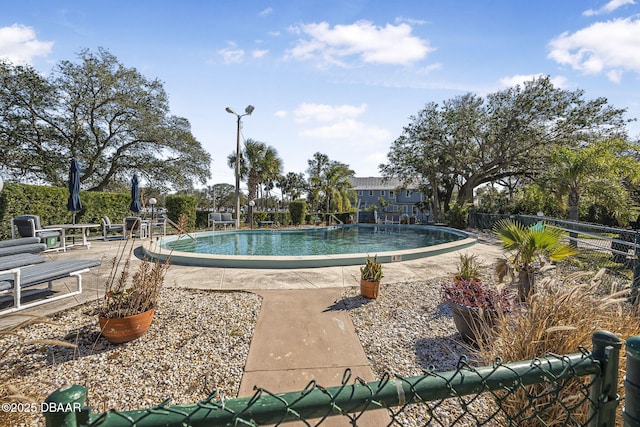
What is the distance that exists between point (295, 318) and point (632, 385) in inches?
128

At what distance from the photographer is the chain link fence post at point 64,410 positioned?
0.61 m

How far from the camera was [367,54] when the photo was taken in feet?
28.6

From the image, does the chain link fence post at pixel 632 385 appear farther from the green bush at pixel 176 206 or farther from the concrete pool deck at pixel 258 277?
the green bush at pixel 176 206

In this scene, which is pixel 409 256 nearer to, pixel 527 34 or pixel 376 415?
pixel 376 415

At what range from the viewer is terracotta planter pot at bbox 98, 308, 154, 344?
2.92 m

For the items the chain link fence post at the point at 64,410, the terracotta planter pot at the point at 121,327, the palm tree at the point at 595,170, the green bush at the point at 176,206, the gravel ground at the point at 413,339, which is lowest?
the gravel ground at the point at 413,339

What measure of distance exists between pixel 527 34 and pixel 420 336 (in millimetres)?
8619

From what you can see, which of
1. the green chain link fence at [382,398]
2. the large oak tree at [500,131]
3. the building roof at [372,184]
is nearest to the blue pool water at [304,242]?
the large oak tree at [500,131]

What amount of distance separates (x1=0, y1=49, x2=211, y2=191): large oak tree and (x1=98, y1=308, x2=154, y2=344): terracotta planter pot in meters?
19.1

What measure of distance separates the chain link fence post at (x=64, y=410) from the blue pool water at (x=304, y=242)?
622 centimetres

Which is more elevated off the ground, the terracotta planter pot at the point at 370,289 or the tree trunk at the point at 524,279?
the tree trunk at the point at 524,279

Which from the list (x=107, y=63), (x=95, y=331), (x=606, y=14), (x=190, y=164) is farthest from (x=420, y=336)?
(x=107, y=63)

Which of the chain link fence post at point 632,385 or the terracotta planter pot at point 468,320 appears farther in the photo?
the terracotta planter pot at point 468,320

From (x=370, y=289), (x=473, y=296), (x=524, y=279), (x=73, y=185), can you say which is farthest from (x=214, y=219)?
(x=524, y=279)
